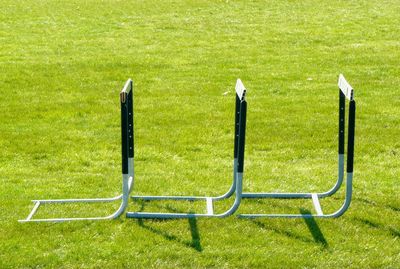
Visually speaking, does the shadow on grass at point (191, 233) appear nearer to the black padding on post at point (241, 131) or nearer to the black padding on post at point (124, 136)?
the black padding on post at point (124, 136)

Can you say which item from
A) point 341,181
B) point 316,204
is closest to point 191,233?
point 316,204

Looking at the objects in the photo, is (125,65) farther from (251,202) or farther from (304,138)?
(251,202)

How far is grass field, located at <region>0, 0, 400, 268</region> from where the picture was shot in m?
8.63

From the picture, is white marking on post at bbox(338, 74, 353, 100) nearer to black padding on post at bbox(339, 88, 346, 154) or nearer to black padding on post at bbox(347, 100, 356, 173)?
black padding on post at bbox(347, 100, 356, 173)

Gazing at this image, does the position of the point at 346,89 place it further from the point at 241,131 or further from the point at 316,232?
the point at 316,232

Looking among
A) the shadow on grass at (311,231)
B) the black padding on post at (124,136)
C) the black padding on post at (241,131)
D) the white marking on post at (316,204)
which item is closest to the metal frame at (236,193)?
the black padding on post at (241,131)

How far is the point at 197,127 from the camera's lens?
1404 cm

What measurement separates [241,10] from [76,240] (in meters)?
19.5

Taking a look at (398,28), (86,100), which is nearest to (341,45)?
(398,28)

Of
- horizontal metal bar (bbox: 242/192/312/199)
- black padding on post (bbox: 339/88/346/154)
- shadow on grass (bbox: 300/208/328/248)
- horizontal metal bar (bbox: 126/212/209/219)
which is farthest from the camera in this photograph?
horizontal metal bar (bbox: 242/192/312/199)

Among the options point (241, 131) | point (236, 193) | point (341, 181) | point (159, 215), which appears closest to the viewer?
point (241, 131)

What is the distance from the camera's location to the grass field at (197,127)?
28.3 ft

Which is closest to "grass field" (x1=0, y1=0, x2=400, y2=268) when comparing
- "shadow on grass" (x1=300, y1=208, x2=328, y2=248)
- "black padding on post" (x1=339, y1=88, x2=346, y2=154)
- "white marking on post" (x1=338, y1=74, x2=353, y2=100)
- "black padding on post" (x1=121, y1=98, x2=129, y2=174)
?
"shadow on grass" (x1=300, y1=208, x2=328, y2=248)

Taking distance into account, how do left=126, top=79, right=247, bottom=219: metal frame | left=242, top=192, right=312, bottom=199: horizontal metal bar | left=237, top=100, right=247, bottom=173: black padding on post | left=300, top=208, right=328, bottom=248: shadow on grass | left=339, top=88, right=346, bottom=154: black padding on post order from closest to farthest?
left=237, top=100, right=247, bottom=173: black padding on post, left=126, top=79, right=247, bottom=219: metal frame, left=300, top=208, right=328, bottom=248: shadow on grass, left=339, top=88, right=346, bottom=154: black padding on post, left=242, top=192, right=312, bottom=199: horizontal metal bar
